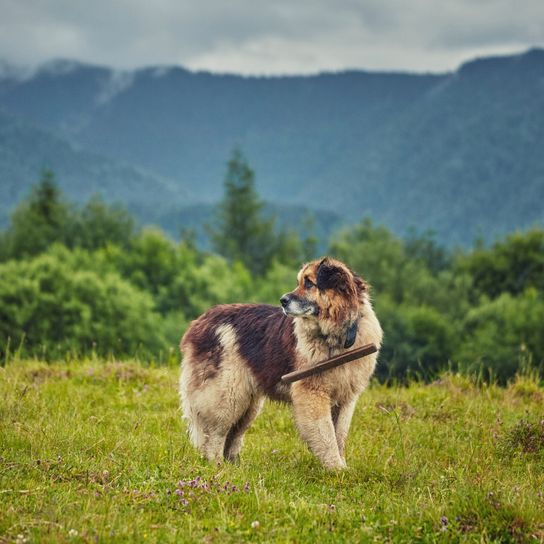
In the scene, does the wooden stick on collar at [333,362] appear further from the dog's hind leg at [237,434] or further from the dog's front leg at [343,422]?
the dog's hind leg at [237,434]

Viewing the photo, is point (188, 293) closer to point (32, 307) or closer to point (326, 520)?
point (32, 307)

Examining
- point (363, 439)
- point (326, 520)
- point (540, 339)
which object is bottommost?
point (540, 339)

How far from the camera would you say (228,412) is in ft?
24.6

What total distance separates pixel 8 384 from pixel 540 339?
5143cm

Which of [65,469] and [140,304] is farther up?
[65,469]

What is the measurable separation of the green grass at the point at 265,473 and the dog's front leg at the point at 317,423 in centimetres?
22

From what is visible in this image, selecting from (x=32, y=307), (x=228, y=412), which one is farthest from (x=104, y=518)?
(x=32, y=307)

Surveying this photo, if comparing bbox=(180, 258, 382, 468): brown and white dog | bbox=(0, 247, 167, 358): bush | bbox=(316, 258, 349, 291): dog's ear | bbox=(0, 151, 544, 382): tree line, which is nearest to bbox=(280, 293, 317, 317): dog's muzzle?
bbox=(180, 258, 382, 468): brown and white dog

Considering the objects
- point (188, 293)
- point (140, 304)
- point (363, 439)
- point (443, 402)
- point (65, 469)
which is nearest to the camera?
point (65, 469)

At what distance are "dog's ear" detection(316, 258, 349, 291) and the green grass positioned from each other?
168 centimetres

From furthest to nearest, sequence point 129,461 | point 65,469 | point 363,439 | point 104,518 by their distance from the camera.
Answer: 1. point 363,439
2. point 129,461
3. point 65,469
4. point 104,518

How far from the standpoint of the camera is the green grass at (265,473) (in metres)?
4.98

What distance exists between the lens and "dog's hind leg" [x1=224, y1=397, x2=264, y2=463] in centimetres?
788

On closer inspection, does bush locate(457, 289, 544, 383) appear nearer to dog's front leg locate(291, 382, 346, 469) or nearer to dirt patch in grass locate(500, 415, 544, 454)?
dirt patch in grass locate(500, 415, 544, 454)
